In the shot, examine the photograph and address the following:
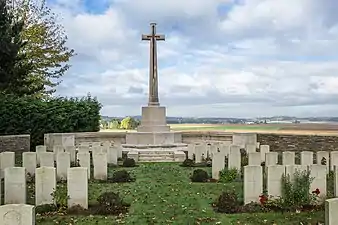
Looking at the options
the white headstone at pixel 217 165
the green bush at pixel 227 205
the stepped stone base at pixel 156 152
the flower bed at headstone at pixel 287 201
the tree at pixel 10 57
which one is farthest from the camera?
the tree at pixel 10 57

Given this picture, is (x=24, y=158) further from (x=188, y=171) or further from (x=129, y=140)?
(x=129, y=140)

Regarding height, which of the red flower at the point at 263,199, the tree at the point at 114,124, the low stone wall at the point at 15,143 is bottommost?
the red flower at the point at 263,199

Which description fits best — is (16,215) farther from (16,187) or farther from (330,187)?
(330,187)

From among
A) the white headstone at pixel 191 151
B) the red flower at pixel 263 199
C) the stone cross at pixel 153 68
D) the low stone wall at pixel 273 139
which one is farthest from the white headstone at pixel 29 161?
the stone cross at pixel 153 68

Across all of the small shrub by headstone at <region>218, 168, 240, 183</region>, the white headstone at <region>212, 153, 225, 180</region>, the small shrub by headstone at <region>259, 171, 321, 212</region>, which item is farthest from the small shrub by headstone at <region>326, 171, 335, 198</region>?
the white headstone at <region>212, 153, 225, 180</region>

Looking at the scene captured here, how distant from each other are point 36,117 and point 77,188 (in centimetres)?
1388

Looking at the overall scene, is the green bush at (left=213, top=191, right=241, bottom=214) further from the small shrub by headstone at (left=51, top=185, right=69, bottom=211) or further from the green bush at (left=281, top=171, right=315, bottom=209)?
Answer: the small shrub by headstone at (left=51, top=185, right=69, bottom=211)

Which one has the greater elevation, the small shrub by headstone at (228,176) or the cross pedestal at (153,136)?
the cross pedestal at (153,136)

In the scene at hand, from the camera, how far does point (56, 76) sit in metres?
30.3

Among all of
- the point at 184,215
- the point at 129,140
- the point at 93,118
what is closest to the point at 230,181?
the point at 184,215

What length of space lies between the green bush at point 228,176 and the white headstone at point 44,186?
5.08m

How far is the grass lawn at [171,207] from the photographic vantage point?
7.82 meters

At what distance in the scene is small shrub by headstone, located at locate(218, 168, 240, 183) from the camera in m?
12.6

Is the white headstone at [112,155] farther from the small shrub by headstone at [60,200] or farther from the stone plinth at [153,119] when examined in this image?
the small shrub by headstone at [60,200]
